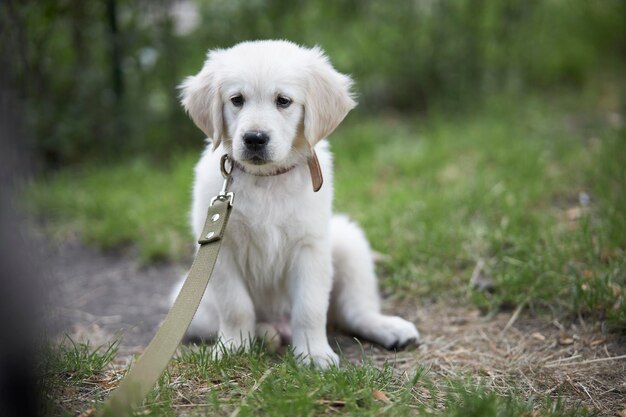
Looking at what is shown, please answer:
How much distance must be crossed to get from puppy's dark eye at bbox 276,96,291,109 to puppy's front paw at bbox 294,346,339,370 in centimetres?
95

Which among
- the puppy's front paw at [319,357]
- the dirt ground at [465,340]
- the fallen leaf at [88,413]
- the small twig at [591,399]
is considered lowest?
the dirt ground at [465,340]

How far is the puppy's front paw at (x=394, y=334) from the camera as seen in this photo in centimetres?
286

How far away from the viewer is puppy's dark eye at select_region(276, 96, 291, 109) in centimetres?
255

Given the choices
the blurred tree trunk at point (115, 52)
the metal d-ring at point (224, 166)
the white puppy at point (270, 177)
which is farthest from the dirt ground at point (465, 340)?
the blurred tree trunk at point (115, 52)

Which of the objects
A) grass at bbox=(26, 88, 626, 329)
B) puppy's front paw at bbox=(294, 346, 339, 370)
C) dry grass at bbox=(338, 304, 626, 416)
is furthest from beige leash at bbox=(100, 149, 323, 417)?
grass at bbox=(26, 88, 626, 329)

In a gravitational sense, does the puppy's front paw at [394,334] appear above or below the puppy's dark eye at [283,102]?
below

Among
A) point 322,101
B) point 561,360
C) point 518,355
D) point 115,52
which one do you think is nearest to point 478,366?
point 518,355

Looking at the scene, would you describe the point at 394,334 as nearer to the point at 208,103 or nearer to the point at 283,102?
the point at 283,102

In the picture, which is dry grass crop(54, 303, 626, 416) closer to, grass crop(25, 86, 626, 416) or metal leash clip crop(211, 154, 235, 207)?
grass crop(25, 86, 626, 416)

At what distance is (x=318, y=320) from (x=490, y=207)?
75.3 inches

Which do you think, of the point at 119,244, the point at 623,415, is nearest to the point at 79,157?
the point at 119,244

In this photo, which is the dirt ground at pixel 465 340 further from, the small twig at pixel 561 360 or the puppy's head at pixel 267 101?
the puppy's head at pixel 267 101

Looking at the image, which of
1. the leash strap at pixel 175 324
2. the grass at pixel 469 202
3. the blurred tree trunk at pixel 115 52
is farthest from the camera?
the blurred tree trunk at pixel 115 52

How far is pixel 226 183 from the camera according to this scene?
2525mm
